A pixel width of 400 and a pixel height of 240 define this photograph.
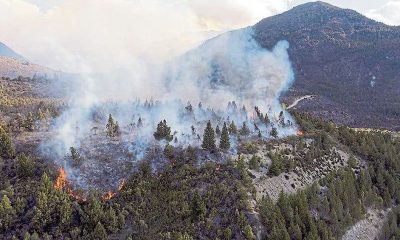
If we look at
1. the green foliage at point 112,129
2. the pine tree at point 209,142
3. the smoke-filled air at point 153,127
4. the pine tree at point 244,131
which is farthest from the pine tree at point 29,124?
the pine tree at point 244,131

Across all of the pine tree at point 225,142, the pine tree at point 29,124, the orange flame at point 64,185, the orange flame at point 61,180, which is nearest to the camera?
the orange flame at point 64,185

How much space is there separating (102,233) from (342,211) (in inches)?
1584

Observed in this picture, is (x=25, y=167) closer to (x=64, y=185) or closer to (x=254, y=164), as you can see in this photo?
(x=64, y=185)

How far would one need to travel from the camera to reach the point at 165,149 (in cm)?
8775

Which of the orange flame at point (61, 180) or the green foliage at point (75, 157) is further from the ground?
the green foliage at point (75, 157)

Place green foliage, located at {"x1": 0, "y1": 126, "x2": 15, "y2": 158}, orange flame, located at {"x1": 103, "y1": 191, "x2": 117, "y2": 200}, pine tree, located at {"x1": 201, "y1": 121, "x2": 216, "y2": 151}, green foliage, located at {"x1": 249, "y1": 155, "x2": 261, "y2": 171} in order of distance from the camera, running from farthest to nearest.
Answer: pine tree, located at {"x1": 201, "y1": 121, "x2": 216, "y2": 151}, green foliage, located at {"x1": 249, "y1": 155, "x2": 261, "y2": 171}, green foliage, located at {"x1": 0, "y1": 126, "x2": 15, "y2": 158}, orange flame, located at {"x1": 103, "y1": 191, "x2": 117, "y2": 200}

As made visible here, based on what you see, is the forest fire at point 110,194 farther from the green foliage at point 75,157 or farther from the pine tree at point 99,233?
the green foliage at point 75,157

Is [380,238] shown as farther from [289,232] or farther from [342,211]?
[289,232]

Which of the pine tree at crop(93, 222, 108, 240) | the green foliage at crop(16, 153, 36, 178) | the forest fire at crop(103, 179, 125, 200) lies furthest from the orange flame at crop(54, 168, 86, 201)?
the pine tree at crop(93, 222, 108, 240)

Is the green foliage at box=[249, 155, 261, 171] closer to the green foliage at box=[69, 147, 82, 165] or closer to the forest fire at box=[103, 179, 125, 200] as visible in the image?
the forest fire at box=[103, 179, 125, 200]

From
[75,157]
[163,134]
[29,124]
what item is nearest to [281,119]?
[163,134]

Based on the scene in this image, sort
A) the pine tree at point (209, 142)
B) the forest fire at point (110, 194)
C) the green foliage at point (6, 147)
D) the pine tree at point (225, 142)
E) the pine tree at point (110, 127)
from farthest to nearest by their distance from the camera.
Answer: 1. the pine tree at point (110, 127)
2. the pine tree at point (225, 142)
3. the pine tree at point (209, 142)
4. the green foliage at point (6, 147)
5. the forest fire at point (110, 194)

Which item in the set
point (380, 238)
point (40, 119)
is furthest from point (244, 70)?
point (380, 238)

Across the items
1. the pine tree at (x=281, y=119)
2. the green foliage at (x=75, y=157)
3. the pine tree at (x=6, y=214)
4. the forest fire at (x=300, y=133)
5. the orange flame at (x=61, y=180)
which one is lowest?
the pine tree at (x=6, y=214)
